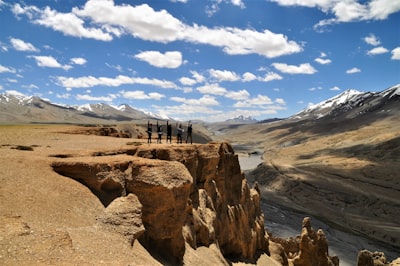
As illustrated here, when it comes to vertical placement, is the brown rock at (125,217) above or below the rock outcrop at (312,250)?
above

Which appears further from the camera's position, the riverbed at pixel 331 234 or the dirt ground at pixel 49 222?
the riverbed at pixel 331 234

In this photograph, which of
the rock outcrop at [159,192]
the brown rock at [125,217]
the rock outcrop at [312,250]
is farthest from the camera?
the rock outcrop at [312,250]

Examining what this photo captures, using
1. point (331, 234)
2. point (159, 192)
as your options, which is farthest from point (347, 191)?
point (159, 192)

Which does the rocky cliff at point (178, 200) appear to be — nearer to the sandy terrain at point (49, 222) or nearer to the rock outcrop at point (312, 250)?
the rock outcrop at point (312, 250)

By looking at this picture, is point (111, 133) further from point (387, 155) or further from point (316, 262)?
point (387, 155)

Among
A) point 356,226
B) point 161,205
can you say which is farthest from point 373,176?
point 161,205

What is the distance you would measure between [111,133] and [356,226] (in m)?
50.3

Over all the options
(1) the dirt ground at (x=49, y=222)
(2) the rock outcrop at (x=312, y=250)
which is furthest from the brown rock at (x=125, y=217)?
(2) the rock outcrop at (x=312, y=250)

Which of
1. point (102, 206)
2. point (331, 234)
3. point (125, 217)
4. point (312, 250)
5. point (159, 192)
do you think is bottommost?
point (331, 234)

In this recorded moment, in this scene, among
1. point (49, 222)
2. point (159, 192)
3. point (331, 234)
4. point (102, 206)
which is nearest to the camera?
point (49, 222)

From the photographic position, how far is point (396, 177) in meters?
96.4

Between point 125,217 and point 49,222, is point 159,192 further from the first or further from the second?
point 49,222

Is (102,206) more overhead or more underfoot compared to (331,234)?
more overhead

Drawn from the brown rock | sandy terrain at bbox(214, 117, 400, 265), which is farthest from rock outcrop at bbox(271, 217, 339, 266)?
the brown rock
